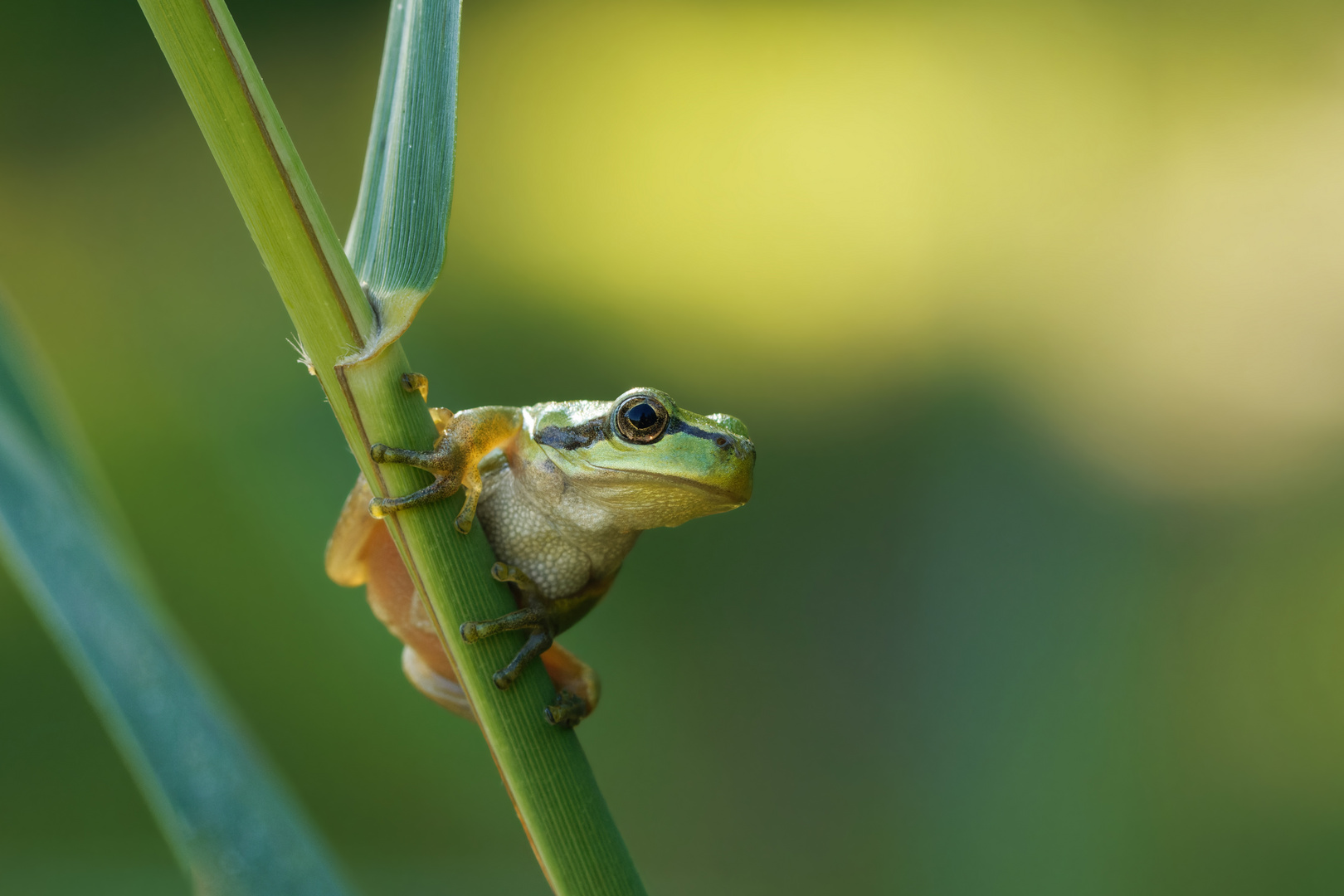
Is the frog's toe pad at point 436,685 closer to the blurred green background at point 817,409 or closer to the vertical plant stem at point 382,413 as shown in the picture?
the vertical plant stem at point 382,413

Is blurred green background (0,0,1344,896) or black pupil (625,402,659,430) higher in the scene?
black pupil (625,402,659,430)

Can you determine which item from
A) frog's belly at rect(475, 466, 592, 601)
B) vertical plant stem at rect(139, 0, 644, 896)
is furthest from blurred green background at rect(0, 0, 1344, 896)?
vertical plant stem at rect(139, 0, 644, 896)

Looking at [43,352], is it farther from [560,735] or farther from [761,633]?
[560,735]

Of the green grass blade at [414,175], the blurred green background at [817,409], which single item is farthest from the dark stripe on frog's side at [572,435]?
the blurred green background at [817,409]

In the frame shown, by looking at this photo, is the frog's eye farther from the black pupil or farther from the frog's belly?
the frog's belly

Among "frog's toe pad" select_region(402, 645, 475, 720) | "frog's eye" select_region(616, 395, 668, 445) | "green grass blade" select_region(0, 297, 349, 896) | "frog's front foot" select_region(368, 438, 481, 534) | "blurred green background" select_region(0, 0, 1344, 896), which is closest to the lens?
"green grass blade" select_region(0, 297, 349, 896)

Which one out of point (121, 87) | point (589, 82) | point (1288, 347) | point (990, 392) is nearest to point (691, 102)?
point (589, 82)
